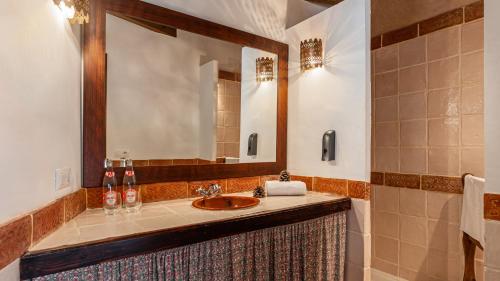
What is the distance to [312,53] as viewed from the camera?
1942 millimetres

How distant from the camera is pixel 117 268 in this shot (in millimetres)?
949

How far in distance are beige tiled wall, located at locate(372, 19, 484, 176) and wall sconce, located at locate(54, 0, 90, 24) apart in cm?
220

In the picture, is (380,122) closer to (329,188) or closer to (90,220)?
(329,188)

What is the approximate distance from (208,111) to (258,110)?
1.39 feet

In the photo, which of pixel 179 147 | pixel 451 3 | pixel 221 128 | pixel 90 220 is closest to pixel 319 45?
pixel 221 128

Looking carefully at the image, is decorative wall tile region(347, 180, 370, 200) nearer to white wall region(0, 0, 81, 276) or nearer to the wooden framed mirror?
the wooden framed mirror

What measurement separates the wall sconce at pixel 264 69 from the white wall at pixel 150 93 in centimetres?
48

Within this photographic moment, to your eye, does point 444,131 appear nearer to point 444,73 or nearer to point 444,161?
point 444,161

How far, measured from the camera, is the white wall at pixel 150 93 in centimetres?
145

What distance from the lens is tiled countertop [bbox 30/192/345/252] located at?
3.03 feet

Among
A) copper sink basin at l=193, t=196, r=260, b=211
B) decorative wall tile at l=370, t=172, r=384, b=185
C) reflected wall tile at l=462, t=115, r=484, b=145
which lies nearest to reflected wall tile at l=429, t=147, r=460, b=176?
reflected wall tile at l=462, t=115, r=484, b=145

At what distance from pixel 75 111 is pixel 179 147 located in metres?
0.56

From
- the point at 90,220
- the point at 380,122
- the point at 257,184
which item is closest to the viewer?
the point at 90,220

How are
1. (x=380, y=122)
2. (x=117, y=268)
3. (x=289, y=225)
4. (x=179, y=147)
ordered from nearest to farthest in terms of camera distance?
(x=117, y=268)
(x=289, y=225)
(x=179, y=147)
(x=380, y=122)
